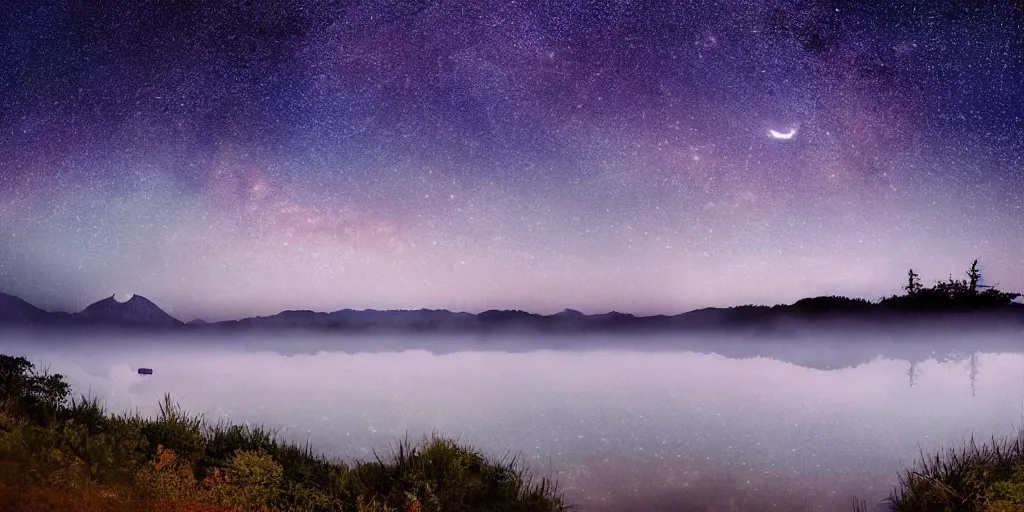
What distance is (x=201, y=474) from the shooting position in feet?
41.4

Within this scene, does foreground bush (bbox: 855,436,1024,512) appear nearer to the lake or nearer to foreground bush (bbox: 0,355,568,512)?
the lake

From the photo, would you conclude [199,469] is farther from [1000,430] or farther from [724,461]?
[1000,430]

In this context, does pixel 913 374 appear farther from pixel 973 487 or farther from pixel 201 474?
pixel 201 474

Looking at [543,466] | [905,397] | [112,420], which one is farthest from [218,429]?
[905,397]

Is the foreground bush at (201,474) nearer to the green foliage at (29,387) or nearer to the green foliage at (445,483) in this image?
the green foliage at (445,483)

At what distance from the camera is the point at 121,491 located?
1015 cm

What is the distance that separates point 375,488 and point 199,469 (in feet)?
11.8

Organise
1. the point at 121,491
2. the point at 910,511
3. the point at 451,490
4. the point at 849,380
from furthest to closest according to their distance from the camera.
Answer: the point at 849,380
the point at 910,511
the point at 451,490
the point at 121,491

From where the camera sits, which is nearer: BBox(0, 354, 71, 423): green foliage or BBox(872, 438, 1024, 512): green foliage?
BBox(872, 438, 1024, 512): green foliage

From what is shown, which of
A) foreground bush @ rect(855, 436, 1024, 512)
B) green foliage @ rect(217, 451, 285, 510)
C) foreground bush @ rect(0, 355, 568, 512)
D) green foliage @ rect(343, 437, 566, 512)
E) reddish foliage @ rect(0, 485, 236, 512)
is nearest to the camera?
reddish foliage @ rect(0, 485, 236, 512)

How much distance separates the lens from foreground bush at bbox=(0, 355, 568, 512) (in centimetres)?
1003

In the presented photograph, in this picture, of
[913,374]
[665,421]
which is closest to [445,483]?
[665,421]

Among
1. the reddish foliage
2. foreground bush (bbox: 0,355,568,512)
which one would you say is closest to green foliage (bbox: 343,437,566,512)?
foreground bush (bbox: 0,355,568,512)

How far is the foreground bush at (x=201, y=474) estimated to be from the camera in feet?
32.9
